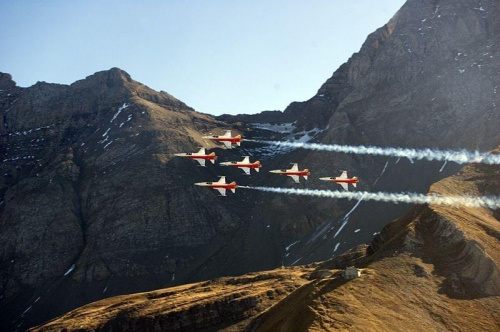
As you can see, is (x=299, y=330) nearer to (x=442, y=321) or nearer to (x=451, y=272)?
(x=442, y=321)

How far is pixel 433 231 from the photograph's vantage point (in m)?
104

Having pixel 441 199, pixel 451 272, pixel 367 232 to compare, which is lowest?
pixel 367 232

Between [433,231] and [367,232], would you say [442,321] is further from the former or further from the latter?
[367,232]

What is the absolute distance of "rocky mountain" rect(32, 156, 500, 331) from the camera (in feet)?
266

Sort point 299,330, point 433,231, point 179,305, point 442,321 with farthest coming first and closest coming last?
1. point 179,305
2. point 433,231
3. point 442,321
4. point 299,330

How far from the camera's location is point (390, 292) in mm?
87062

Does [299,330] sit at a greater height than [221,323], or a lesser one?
greater

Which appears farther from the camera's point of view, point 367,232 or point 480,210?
point 367,232

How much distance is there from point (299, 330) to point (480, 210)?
61955 millimetres

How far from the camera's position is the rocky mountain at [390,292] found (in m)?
81.0

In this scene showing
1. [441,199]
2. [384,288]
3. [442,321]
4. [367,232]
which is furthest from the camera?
[367,232]

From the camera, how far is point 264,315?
101 m

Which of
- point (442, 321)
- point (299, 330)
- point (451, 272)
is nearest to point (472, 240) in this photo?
point (451, 272)

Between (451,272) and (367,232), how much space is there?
107 m
